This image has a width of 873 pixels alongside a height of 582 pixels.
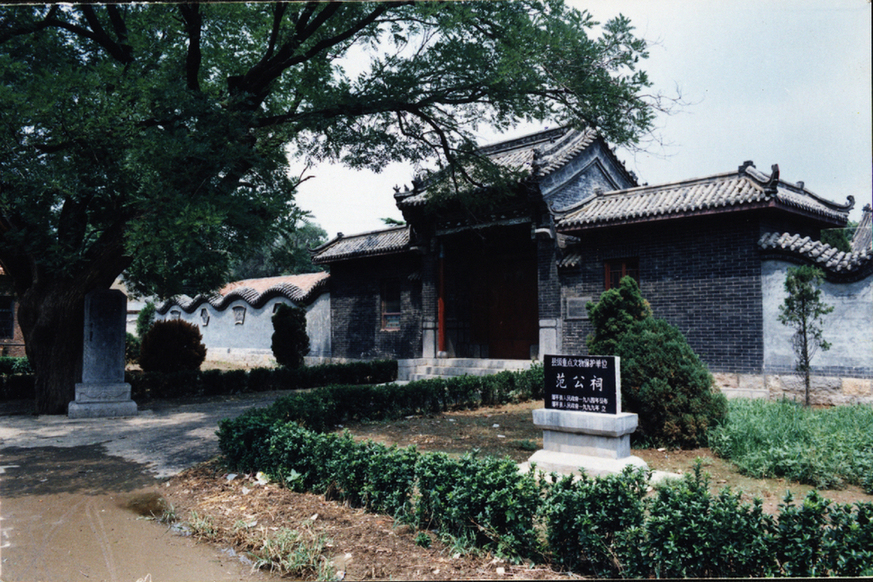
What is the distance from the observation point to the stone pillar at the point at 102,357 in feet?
36.0

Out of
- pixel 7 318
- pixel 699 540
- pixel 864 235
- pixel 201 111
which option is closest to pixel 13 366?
pixel 7 318

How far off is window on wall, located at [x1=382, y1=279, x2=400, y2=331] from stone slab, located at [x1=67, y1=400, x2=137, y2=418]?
9345 millimetres

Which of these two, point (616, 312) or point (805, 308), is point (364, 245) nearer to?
point (616, 312)

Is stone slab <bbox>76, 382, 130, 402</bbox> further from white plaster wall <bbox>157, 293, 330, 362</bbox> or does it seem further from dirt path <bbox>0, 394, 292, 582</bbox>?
white plaster wall <bbox>157, 293, 330, 362</bbox>

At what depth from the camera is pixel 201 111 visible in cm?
790

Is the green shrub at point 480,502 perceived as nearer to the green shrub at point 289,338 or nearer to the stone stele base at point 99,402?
the stone stele base at point 99,402

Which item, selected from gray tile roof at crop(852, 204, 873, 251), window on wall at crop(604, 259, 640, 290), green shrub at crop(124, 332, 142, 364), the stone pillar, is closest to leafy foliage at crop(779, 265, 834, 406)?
window on wall at crop(604, 259, 640, 290)

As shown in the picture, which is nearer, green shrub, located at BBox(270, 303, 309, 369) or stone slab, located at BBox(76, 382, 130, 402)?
stone slab, located at BBox(76, 382, 130, 402)

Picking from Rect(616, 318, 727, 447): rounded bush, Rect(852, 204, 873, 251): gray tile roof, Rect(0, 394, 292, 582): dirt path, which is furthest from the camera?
Rect(852, 204, 873, 251): gray tile roof

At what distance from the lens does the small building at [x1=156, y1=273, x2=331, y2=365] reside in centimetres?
2175

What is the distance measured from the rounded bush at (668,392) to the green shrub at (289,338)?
13.3 m

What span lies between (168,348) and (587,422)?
1438 centimetres

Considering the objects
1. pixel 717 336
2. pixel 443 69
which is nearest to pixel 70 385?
pixel 443 69

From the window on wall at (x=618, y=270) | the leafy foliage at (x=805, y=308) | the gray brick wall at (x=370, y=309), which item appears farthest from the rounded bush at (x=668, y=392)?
the gray brick wall at (x=370, y=309)
